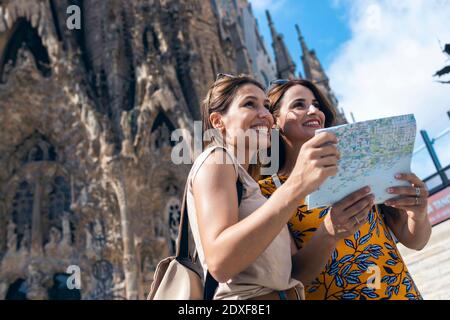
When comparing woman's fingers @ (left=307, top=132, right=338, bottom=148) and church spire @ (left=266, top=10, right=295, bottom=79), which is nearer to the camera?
woman's fingers @ (left=307, top=132, right=338, bottom=148)

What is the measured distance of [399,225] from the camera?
1.83m

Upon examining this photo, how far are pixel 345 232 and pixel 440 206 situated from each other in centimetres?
714

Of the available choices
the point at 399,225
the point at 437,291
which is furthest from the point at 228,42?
the point at 399,225

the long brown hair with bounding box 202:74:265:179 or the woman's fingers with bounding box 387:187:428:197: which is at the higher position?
the long brown hair with bounding box 202:74:265:179

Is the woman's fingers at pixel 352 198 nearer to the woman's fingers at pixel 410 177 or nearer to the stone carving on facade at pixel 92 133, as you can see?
the woman's fingers at pixel 410 177

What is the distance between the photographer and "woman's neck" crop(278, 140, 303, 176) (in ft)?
6.14

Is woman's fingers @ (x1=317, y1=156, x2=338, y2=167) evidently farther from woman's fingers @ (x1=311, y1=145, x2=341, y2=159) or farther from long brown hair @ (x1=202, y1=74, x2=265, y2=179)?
long brown hair @ (x1=202, y1=74, x2=265, y2=179)

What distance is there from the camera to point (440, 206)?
25.1 ft

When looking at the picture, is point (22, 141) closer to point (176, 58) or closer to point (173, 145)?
point (173, 145)

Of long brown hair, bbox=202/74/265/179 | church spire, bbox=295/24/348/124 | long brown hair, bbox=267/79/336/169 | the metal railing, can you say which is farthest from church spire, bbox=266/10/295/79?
long brown hair, bbox=202/74/265/179

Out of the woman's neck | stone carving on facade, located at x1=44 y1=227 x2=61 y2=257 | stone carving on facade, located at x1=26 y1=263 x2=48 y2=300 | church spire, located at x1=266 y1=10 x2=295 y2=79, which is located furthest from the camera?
church spire, located at x1=266 y1=10 x2=295 y2=79

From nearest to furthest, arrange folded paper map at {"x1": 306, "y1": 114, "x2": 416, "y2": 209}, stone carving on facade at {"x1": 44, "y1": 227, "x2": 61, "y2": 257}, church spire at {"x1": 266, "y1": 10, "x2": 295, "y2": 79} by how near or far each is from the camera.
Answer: folded paper map at {"x1": 306, "y1": 114, "x2": 416, "y2": 209} → stone carving on facade at {"x1": 44, "y1": 227, "x2": 61, "y2": 257} → church spire at {"x1": 266, "y1": 10, "x2": 295, "y2": 79}

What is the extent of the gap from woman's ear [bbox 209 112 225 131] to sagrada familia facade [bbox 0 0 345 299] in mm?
9386
